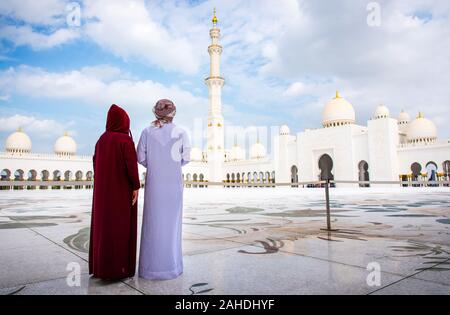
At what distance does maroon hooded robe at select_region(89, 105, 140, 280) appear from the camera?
1713 millimetres

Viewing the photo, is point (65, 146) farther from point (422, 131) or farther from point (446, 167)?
point (446, 167)

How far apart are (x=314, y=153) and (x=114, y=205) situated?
1110 inches

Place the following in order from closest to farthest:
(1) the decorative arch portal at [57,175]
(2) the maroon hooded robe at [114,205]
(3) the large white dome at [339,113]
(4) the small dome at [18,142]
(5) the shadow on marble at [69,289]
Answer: (5) the shadow on marble at [69,289] → (2) the maroon hooded robe at [114,205] → (3) the large white dome at [339,113] → (1) the decorative arch portal at [57,175] → (4) the small dome at [18,142]

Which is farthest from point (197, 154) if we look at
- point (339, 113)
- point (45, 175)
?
point (339, 113)

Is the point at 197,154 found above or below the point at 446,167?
above

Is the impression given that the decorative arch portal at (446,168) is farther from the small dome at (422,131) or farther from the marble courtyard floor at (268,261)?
the marble courtyard floor at (268,261)

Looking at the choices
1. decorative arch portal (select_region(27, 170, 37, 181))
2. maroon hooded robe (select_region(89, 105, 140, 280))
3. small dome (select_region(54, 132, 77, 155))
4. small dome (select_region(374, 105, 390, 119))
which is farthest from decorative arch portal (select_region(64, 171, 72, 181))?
maroon hooded robe (select_region(89, 105, 140, 280))

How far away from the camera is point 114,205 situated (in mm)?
1775

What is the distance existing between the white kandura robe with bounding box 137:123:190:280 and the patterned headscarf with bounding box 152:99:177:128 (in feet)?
0.13

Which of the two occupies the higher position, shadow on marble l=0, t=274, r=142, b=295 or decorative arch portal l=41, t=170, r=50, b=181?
decorative arch portal l=41, t=170, r=50, b=181

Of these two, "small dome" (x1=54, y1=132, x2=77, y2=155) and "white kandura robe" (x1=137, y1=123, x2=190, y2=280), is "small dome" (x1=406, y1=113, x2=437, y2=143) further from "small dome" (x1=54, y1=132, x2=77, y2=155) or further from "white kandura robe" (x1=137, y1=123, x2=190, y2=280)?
"small dome" (x1=54, y1=132, x2=77, y2=155)

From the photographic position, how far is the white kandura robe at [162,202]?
176cm

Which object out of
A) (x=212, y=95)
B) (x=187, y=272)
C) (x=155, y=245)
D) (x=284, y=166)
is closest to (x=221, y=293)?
(x=187, y=272)

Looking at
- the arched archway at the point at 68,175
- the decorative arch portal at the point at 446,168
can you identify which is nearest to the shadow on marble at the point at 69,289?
the decorative arch portal at the point at 446,168
